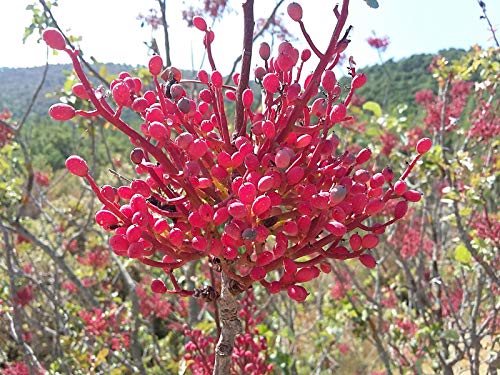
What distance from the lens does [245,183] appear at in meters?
0.78

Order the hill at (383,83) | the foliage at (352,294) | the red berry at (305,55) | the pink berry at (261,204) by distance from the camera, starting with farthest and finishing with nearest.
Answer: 1. the hill at (383,83)
2. the foliage at (352,294)
3. the red berry at (305,55)
4. the pink berry at (261,204)

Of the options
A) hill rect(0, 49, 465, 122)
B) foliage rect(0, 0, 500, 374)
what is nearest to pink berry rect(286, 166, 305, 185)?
foliage rect(0, 0, 500, 374)

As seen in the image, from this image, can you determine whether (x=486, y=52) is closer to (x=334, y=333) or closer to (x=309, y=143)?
(x=334, y=333)

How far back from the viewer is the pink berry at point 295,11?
0.88 metres

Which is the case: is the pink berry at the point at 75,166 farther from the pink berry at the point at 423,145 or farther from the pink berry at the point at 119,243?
the pink berry at the point at 423,145

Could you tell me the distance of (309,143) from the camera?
0.91 metres

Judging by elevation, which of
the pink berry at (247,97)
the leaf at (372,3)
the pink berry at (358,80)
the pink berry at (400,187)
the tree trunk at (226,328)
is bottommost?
the tree trunk at (226,328)

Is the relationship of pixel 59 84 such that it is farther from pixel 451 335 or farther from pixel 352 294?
pixel 451 335

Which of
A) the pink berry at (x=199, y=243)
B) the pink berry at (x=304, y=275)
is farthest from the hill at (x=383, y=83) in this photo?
the pink berry at (x=199, y=243)

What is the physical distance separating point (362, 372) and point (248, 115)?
200 inches

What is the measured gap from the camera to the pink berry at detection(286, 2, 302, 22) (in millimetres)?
882

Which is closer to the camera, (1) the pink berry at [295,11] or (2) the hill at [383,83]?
(1) the pink berry at [295,11]

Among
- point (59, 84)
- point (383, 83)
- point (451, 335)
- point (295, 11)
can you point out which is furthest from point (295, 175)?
point (383, 83)

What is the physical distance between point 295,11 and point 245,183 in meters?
0.34
